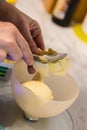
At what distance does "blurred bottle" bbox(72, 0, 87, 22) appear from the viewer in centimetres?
110

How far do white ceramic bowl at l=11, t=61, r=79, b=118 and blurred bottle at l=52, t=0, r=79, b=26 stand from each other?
46 centimetres

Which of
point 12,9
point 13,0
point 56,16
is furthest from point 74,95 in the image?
point 56,16

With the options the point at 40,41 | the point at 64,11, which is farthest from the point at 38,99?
the point at 64,11

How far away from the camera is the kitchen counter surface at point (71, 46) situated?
27.9 inches

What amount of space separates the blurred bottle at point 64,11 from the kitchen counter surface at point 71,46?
0.07ft

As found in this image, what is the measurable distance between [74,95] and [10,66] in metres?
0.18

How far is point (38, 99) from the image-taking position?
540 millimetres

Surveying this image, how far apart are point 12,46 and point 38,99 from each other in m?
0.10

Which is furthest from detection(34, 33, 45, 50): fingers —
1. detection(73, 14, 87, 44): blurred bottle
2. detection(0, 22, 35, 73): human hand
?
detection(73, 14, 87, 44): blurred bottle

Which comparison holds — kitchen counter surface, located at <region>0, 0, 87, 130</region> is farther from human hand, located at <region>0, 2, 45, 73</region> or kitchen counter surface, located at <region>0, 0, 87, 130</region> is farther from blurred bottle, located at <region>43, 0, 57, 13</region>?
human hand, located at <region>0, 2, 45, 73</region>

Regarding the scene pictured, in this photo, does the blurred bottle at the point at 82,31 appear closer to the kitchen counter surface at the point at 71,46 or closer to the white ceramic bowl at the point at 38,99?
the kitchen counter surface at the point at 71,46

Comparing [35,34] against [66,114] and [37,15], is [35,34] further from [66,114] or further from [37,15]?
[37,15]

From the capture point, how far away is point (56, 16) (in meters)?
1.07

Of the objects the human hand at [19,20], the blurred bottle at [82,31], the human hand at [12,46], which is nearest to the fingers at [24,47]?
the human hand at [12,46]
